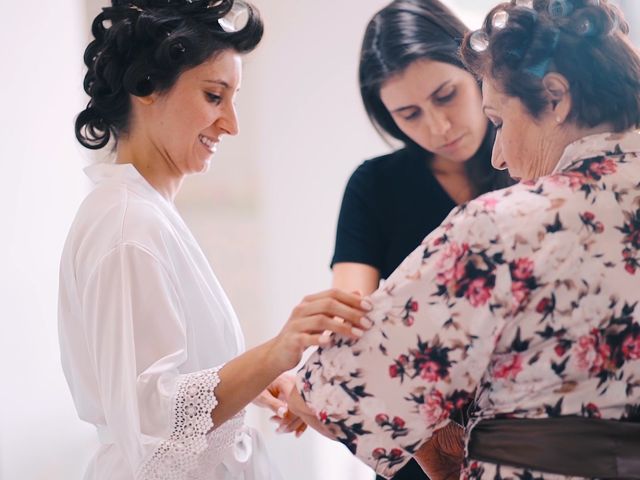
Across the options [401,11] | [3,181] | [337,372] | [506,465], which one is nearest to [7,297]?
[3,181]

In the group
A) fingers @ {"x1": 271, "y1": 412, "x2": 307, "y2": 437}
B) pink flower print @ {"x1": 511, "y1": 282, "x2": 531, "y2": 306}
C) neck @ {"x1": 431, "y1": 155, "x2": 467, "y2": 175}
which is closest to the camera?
pink flower print @ {"x1": 511, "y1": 282, "x2": 531, "y2": 306}

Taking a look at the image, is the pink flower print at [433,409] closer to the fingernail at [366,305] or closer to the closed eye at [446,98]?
the fingernail at [366,305]

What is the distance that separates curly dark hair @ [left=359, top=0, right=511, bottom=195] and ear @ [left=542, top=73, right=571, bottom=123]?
2.53 feet

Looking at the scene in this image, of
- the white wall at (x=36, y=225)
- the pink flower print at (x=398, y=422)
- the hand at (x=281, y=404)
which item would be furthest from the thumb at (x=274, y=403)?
the white wall at (x=36, y=225)

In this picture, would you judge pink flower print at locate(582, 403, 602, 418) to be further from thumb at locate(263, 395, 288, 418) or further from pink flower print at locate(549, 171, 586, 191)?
thumb at locate(263, 395, 288, 418)

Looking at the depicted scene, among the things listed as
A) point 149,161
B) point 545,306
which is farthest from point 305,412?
point 149,161

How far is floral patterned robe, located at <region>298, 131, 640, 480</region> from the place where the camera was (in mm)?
1144

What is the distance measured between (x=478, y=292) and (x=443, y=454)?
42 centimetres

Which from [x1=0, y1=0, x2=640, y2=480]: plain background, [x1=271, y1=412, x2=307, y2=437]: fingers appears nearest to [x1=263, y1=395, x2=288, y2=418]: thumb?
[x1=271, y1=412, x2=307, y2=437]: fingers

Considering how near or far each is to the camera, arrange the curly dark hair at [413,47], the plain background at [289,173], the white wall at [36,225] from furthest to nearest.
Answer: the plain background at [289,173] < the white wall at [36,225] < the curly dark hair at [413,47]

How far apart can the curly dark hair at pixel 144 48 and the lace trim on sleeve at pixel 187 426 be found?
1.79 feet

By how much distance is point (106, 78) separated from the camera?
162 centimetres

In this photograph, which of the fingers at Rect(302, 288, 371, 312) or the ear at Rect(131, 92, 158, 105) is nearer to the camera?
the fingers at Rect(302, 288, 371, 312)

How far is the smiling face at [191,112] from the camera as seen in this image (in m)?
1.64
